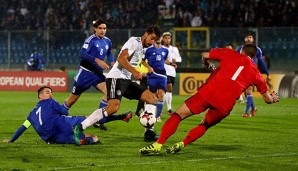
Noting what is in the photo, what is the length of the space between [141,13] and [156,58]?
2044 centimetres

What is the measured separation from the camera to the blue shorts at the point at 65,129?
40.1 feet

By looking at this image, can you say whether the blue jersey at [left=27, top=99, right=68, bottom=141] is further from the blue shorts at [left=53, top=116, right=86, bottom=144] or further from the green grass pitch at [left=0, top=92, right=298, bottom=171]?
the green grass pitch at [left=0, top=92, right=298, bottom=171]

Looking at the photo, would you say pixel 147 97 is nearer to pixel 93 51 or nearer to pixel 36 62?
pixel 93 51

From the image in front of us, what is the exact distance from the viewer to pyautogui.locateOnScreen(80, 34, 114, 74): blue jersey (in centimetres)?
1588

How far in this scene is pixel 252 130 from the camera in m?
16.1

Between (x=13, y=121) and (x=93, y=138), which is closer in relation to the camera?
(x=93, y=138)

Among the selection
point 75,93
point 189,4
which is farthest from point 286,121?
point 189,4

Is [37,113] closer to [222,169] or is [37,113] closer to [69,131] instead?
[69,131]

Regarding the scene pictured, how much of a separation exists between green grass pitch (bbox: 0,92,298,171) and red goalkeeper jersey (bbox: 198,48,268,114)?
0.85 meters

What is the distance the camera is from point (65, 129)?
40.3ft

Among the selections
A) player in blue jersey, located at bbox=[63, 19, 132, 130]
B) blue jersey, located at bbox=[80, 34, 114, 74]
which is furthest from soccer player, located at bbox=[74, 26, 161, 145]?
blue jersey, located at bbox=[80, 34, 114, 74]

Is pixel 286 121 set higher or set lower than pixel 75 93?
lower

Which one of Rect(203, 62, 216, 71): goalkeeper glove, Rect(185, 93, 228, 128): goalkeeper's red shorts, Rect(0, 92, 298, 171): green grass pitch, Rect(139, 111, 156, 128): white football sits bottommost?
Rect(0, 92, 298, 171): green grass pitch

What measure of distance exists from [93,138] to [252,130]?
4.73 m
